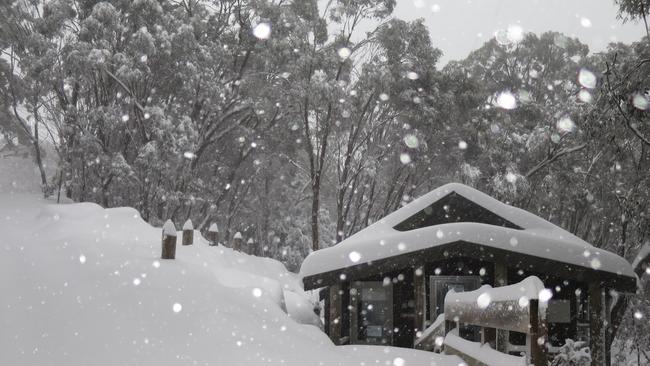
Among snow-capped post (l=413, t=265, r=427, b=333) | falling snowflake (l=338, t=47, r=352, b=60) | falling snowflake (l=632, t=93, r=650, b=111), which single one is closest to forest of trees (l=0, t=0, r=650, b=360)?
falling snowflake (l=338, t=47, r=352, b=60)

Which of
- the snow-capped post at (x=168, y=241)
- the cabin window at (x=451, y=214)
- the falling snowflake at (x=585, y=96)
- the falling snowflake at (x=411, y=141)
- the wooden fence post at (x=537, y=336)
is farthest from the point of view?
the falling snowflake at (x=411, y=141)

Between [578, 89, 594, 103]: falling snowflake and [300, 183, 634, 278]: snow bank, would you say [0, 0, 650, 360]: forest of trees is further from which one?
[300, 183, 634, 278]: snow bank

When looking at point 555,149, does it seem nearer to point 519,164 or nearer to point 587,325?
point 519,164

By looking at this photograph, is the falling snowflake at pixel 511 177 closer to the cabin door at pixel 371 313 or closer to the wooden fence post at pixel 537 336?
the cabin door at pixel 371 313

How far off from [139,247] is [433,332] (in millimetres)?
6995

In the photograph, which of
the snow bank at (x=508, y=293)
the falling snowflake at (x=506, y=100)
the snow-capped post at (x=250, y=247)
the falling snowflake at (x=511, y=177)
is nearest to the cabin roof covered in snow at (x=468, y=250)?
the snow bank at (x=508, y=293)

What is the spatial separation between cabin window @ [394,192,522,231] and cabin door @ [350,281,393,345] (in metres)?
1.70

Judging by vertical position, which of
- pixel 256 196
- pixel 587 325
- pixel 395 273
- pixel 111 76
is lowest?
pixel 587 325

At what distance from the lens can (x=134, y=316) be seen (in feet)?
22.4

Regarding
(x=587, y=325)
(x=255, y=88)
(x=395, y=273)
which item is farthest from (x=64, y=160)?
(x=587, y=325)

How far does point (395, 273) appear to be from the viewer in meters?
13.0

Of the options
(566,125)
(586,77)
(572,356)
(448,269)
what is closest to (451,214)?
(448,269)

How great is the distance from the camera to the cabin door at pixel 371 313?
12984 mm

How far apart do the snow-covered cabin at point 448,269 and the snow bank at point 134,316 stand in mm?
1934
